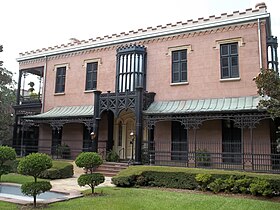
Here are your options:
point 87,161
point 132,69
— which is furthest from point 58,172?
point 132,69

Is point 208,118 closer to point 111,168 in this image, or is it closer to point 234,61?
point 234,61

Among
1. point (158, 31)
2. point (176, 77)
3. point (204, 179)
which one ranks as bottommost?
point (204, 179)

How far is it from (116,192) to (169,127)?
6.62m

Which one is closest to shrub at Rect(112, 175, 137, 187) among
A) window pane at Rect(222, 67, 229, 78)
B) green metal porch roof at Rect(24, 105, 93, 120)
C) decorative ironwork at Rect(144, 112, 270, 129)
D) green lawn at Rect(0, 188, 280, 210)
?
green lawn at Rect(0, 188, 280, 210)

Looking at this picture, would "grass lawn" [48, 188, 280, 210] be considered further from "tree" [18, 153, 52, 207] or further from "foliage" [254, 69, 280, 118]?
"foliage" [254, 69, 280, 118]

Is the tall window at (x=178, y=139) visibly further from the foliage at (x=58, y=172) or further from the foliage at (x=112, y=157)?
the foliage at (x=58, y=172)

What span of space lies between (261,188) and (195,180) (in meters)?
2.53

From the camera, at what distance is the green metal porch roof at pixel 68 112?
58.2ft

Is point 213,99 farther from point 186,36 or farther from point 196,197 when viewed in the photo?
point 196,197

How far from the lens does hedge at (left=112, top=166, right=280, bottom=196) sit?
33.0ft

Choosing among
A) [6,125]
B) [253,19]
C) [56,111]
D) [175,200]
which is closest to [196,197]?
[175,200]

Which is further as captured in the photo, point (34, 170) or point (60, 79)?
point (60, 79)

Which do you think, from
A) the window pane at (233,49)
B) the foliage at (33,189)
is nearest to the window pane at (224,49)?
the window pane at (233,49)

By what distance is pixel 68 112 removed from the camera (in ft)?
62.0
